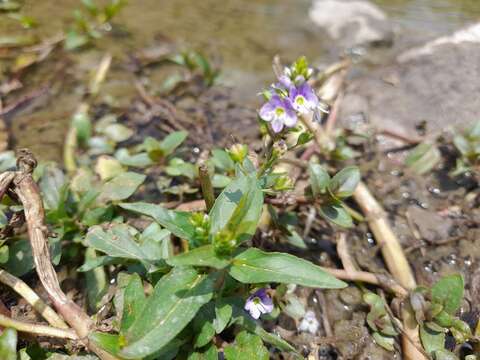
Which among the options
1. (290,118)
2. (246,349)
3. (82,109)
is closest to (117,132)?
(82,109)

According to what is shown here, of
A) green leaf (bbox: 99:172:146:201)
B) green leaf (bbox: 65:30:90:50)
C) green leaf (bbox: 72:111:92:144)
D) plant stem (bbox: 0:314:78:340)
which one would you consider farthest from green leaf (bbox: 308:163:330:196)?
green leaf (bbox: 65:30:90:50)

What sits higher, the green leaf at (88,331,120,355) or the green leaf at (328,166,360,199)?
the green leaf at (328,166,360,199)

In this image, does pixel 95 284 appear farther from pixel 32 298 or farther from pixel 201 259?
pixel 201 259

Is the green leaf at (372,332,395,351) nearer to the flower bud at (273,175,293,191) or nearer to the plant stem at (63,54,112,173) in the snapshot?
the flower bud at (273,175,293,191)

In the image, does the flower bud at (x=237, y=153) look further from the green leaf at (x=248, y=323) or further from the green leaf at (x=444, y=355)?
the green leaf at (x=444, y=355)

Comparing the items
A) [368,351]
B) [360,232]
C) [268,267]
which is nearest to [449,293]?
[368,351]

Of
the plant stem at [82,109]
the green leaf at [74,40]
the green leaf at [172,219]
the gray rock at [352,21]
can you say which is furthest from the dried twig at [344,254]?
the green leaf at [74,40]
